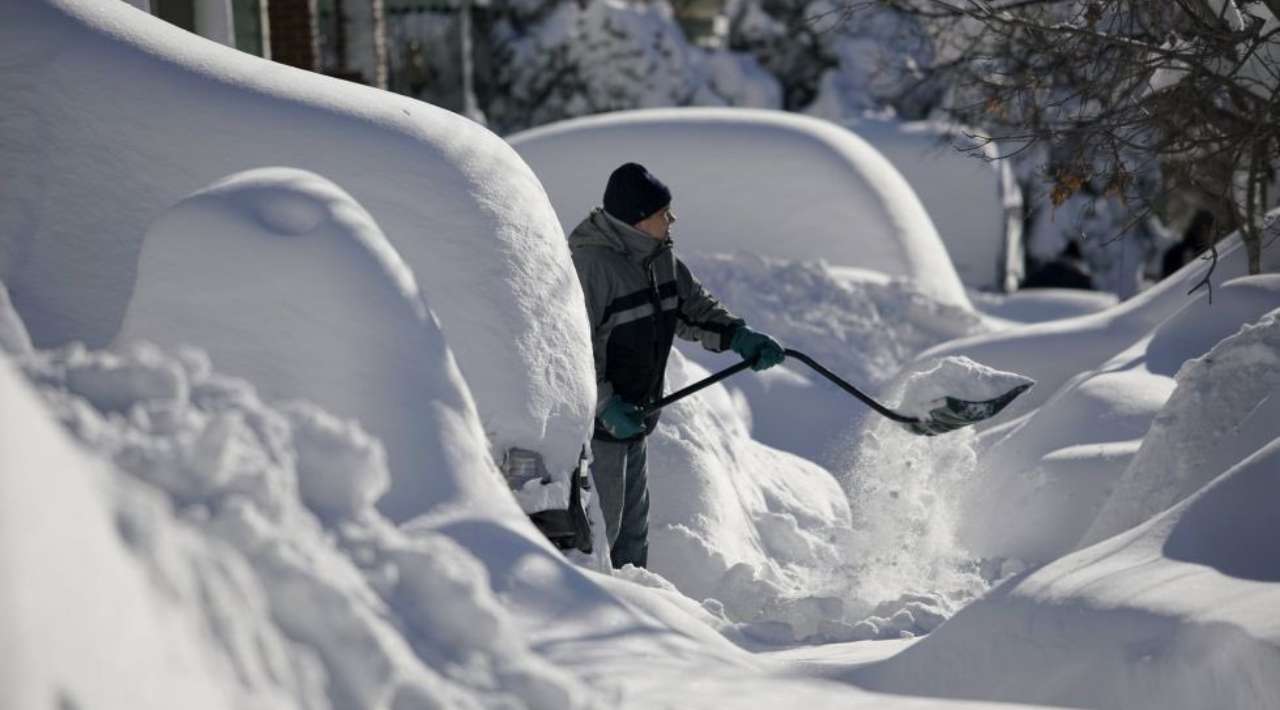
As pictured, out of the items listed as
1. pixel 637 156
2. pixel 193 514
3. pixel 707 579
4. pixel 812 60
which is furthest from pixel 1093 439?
pixel 812 60

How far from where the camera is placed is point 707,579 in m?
6.11

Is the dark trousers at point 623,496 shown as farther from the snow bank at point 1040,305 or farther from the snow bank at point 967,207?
the snow bank at point 967,207

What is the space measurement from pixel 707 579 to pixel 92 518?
159 inches

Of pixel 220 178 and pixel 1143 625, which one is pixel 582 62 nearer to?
pixel 220 178

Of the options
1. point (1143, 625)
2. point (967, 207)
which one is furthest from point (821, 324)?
point (1143, 625)

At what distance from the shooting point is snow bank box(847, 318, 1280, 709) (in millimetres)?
3414

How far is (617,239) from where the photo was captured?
5.84 meters

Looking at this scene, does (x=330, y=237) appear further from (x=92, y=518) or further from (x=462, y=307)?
(x=92, y=518)

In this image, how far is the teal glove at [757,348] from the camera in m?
6.17

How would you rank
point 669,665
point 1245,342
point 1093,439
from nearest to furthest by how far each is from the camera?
point 669,665
point 1245,342
point 1093,439

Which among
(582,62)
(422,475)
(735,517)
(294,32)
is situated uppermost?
(294,32)

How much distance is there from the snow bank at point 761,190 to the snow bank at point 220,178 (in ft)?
21.7

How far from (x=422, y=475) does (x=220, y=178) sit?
1.69 meters

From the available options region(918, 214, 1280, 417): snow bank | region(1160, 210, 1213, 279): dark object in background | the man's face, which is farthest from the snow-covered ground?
region(1160, 210, 1213, 279): dark object in background
